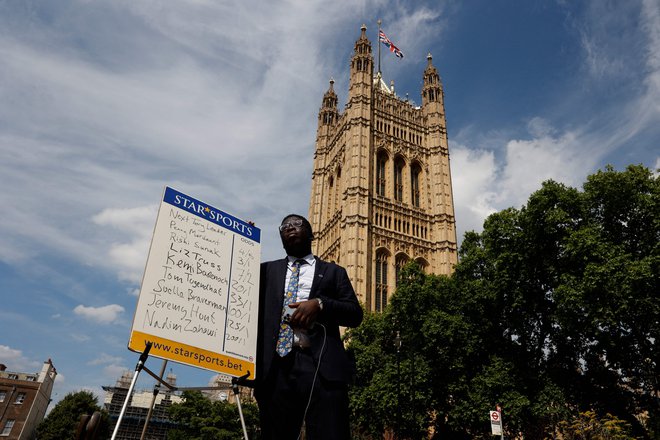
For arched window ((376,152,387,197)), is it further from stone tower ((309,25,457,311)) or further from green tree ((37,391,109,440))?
green tree ((37,391,109,440))

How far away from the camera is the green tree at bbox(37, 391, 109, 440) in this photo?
35.6 metres

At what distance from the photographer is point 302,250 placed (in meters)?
4.04

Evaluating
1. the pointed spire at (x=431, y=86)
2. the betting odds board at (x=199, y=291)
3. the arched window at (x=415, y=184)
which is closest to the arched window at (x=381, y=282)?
the arched window at (x=415, y=184)

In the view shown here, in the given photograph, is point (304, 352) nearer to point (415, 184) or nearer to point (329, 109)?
point (415, 184)

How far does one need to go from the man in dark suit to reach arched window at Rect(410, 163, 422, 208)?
137 ft

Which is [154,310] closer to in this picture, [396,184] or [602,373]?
[602,373]

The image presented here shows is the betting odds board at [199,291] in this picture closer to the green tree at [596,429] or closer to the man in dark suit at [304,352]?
the man in dark suit at [304,352]

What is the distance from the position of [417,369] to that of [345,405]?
1750 cm

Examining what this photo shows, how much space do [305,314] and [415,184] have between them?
44.2m

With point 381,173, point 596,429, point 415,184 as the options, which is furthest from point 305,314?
point 415,184

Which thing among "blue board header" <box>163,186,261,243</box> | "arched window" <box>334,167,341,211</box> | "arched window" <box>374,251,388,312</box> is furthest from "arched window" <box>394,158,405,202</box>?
"blue board header" <box>163,186,261,243</box>

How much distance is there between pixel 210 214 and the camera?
4.71m

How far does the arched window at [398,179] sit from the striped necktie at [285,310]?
1600 inches

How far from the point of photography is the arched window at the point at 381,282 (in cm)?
3722
